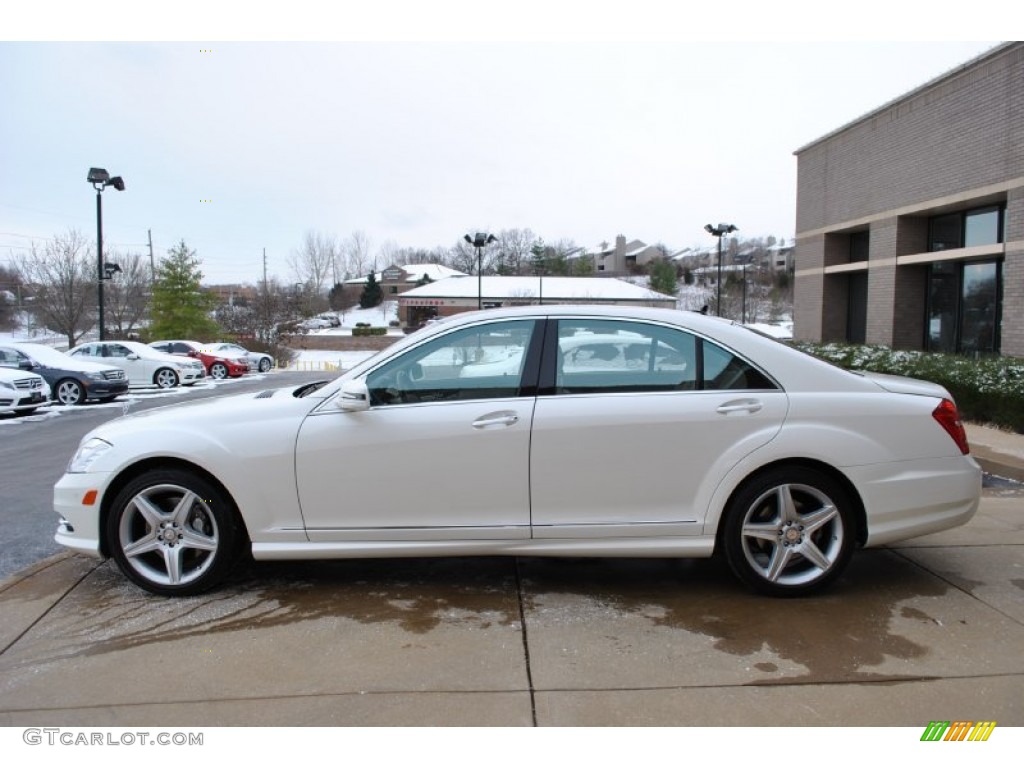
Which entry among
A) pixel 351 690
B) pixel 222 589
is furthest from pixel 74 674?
pixel 351 690

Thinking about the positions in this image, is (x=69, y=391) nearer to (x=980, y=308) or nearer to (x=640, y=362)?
(x=640, y=362)

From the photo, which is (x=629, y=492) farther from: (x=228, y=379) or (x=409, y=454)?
(x=228, y=379)

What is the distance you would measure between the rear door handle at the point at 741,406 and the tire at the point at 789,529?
0.35 m

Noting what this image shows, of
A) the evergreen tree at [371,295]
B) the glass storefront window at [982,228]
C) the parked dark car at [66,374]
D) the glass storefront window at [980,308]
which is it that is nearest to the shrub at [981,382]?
the glass storefront window at [980,308]

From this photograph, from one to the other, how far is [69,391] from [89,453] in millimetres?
15977

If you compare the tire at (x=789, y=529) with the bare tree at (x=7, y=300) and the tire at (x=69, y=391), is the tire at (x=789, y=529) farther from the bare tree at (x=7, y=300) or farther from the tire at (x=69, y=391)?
the bare tree at (x=7, y=300)

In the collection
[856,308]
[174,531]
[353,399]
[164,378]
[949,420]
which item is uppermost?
[856,308]

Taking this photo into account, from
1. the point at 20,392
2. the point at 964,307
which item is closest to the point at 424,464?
the point at 964,307

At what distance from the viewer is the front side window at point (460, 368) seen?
13.1ft

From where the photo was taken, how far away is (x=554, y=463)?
3.87m

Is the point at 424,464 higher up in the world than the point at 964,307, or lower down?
lower down

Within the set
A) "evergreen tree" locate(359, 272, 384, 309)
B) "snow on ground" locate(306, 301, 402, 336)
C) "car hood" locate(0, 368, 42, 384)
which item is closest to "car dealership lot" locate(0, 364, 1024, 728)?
"car hood" locate(0, 368, 42, 384)

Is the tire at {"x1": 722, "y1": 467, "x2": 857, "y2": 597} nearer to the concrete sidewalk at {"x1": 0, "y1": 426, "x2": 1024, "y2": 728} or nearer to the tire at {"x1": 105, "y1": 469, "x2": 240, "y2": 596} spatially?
the concrete sidewalk at {"x1": 0, "y1": 426, "x2": 1024, "y2": 728}

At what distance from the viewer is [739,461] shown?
12.7ft
